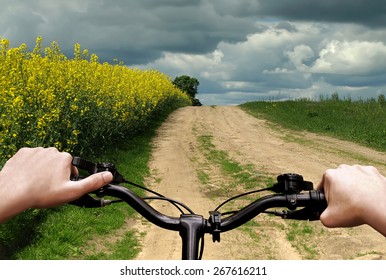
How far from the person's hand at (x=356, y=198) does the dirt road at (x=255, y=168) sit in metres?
5.33

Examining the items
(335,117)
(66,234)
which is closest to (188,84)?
(335,117)

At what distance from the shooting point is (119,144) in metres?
15.4

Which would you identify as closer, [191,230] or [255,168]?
[191,230]

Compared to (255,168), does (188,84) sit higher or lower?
higher

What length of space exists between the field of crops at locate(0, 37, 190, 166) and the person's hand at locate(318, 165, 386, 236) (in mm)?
6383

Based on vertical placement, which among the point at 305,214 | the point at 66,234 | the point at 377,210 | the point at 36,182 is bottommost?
the point at 66,234

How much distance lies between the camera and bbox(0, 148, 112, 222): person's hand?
1.42m

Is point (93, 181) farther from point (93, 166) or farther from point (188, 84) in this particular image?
point (188, 84)

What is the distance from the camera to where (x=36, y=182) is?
145cm

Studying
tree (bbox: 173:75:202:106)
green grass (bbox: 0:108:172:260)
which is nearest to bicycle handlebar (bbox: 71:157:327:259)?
green grass (bbox: 0:108:172:260)

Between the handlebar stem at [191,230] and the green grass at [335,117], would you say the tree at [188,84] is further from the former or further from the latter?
the handlebar stem at [191,230]

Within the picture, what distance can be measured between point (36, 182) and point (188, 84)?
70407 mm

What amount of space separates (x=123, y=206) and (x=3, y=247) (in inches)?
114
